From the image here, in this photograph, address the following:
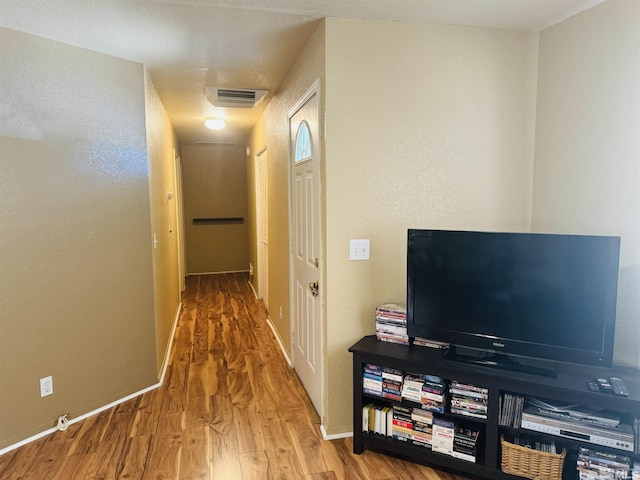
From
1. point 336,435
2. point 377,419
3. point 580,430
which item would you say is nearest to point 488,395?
point 580,430

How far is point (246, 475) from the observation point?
2184mm

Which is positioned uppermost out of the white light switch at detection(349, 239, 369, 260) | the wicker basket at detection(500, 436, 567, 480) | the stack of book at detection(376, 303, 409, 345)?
the white light switch at detection(349, 239, 369, 260)

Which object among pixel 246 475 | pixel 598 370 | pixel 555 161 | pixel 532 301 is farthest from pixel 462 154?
pixel 246 475

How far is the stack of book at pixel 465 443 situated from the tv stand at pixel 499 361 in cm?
35

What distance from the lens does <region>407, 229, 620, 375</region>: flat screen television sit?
186 cm

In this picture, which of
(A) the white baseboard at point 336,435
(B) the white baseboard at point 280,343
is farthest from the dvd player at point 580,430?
(B) the white baseboard at point 280,343

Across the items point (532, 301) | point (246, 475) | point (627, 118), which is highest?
point (627, 118)

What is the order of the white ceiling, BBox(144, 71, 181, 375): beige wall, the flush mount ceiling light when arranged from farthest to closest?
the flush mount ceiling light → BBox(144, 71, 181, 375): beige wall → the white ceiling

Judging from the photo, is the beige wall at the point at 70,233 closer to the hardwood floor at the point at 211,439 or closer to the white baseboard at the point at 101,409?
the white baseboard at the point at 101,409

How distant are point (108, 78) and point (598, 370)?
10.6 feet

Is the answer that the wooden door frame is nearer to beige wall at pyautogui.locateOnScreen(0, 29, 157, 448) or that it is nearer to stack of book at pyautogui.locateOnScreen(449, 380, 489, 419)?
stack of book at pyautogui.locateOnScreen(449, 380, 489, 419)

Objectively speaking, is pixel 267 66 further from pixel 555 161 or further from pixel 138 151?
pixel 555 161

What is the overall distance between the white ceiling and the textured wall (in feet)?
0.46

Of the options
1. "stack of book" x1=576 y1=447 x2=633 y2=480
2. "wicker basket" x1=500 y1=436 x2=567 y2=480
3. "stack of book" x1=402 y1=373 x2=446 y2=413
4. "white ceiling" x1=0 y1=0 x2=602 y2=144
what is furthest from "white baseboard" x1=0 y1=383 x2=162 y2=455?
"stack of book" x1=576 y1=447 x2=633 y2=480
